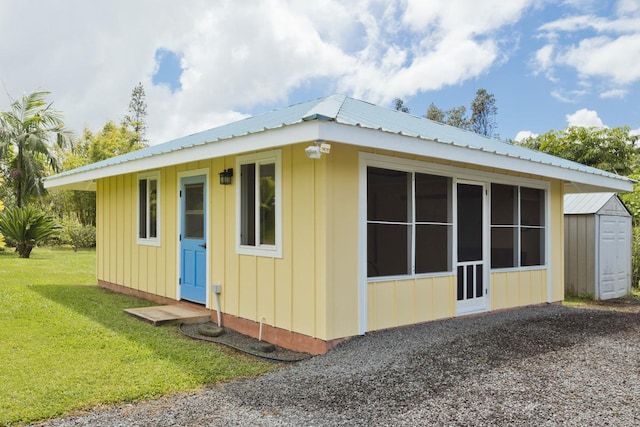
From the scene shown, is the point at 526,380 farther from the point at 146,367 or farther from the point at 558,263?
the point at 558,263

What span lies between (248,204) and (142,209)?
10.3ft

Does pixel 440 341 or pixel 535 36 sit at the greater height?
pixel 535 36

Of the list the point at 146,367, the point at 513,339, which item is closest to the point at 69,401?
the point at 146,367

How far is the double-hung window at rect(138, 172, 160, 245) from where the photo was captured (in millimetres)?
7672

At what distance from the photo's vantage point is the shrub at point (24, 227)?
1399cm

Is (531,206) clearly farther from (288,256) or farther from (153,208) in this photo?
(153,208)

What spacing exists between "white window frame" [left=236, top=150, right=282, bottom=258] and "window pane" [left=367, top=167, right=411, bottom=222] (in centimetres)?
95

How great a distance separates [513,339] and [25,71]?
958 inches

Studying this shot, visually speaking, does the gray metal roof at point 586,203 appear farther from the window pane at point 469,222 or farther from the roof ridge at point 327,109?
the roof ridge at point 327,109

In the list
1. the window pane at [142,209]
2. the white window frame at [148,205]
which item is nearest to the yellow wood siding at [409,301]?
the white window frame at [148,205]

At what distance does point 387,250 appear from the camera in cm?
534

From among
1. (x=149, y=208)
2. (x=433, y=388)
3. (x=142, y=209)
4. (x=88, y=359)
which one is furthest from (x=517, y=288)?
(x=142, y=209)

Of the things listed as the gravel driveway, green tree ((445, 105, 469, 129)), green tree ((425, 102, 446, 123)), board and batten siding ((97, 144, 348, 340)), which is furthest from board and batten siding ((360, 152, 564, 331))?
green tree ((445, 105, 469, 129))

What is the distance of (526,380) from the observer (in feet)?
12.7
